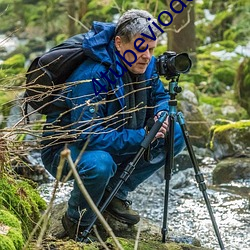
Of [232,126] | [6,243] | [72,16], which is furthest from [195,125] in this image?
[72,16]

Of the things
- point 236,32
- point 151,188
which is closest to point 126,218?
point 151,188

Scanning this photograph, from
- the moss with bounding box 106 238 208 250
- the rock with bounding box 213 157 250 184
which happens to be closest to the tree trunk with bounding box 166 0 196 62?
the rock with bounding box 213 157 250 184

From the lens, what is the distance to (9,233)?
2.46 meters

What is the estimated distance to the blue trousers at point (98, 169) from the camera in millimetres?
3221

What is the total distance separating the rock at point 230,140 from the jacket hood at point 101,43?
3668 millimetres

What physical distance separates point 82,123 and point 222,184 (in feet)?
10.5

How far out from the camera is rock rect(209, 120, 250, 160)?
22.5 ft

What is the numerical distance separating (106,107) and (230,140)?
3.76m

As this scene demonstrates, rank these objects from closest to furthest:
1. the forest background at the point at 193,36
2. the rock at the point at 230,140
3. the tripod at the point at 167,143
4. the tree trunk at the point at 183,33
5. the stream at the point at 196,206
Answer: the tripod at the point at 167,143 < the stream at the point at 196,206 < the rock at the point at 230,140 < the forest background at the point at 193,36 < the tree trunk at the point at 183,33

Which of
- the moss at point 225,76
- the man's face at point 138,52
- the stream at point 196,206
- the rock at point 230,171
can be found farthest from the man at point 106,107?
the moss at point 225,76

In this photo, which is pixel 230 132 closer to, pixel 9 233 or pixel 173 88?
pixel 173 88

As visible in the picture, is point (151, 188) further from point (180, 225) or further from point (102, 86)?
point (102, 86)

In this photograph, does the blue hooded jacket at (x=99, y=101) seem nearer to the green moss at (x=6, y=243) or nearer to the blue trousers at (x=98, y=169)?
the blue trousers at (x=98, y=169)

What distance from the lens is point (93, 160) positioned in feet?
10.5
